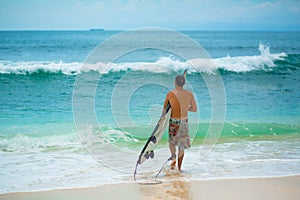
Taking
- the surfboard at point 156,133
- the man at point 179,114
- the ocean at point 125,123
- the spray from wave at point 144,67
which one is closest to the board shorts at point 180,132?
the man at point 179,114

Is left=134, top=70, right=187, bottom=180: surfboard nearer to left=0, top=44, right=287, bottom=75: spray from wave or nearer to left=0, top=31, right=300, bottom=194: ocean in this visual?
left=0, top=31, right=300, bottom=194: ocean

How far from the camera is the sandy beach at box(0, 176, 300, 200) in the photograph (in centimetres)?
455

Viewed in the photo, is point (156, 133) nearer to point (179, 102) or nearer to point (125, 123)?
point (179, 102)

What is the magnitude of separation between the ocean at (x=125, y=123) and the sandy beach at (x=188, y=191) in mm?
242

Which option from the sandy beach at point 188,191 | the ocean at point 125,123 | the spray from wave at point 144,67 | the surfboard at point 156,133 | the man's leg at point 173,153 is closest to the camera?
the sandy beach at point 188,191

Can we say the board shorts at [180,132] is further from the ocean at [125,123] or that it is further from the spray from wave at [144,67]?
the spray from wave at [144,67]

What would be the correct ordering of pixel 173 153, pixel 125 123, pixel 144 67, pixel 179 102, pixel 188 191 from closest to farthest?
pixel 188 191, pixel 179 102, pixel 173 153, pixel 125 123, pixel 144 67

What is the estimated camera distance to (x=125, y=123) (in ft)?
29.4

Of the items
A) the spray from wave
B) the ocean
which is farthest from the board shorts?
the spray from wave

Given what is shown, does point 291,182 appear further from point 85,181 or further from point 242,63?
point 242,63

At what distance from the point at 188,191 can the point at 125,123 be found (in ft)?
14.5

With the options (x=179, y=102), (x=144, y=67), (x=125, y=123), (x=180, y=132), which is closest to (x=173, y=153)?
(x=180, y=132)

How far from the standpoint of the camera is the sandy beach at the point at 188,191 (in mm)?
4547

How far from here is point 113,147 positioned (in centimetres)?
724
